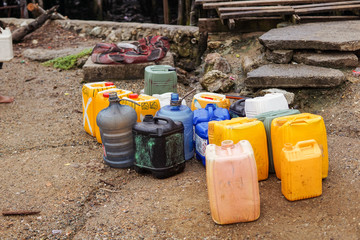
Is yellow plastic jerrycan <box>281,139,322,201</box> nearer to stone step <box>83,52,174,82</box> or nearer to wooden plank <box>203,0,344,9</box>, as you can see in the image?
stone step <box>83,52,174,82</box>

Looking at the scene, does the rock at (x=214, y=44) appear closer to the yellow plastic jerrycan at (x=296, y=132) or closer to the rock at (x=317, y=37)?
the rock at (x=317, y=37)

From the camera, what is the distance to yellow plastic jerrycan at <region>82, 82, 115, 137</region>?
4789mm

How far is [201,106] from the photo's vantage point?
4742 mm

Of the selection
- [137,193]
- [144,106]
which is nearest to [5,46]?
[144,106]

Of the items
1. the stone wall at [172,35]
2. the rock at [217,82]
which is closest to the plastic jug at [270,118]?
the rock at [217,82]

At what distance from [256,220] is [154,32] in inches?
271

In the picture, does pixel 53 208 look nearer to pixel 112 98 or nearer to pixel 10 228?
pixel 10 228

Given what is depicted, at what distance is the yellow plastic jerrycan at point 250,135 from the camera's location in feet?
Result: 11.5

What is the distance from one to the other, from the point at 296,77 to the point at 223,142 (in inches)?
99.7

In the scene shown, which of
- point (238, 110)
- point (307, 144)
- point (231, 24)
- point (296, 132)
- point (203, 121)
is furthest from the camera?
point (231, 24)

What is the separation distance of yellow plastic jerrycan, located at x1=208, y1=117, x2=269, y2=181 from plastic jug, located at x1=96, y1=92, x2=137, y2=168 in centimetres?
92

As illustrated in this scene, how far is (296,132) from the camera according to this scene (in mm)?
3455

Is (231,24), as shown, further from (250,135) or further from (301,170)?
(301,170)

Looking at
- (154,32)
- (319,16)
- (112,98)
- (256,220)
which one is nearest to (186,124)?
(112,98)
